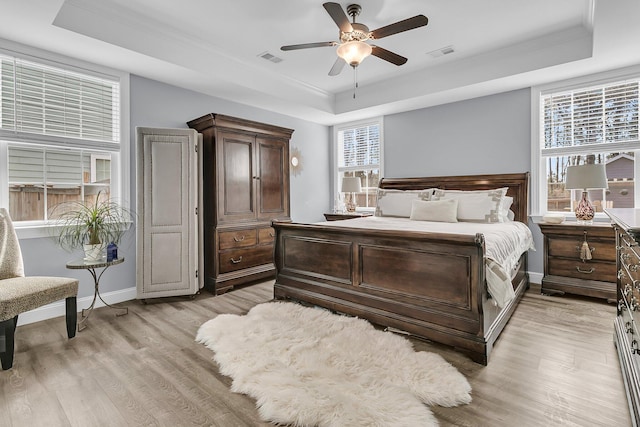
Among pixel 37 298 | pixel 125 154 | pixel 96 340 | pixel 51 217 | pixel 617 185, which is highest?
pixel 125 154

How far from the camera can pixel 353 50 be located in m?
2.74

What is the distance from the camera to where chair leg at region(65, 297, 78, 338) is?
2623mm

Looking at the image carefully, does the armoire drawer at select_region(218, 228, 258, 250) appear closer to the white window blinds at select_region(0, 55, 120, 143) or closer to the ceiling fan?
the white window blinds at select_region(0, 55, 120, 143)

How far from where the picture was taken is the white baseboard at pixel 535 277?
13.4 feet

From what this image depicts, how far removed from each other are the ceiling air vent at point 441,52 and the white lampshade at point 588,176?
1.87 meters

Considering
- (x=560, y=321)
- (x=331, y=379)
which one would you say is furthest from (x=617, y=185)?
(x=331, y=379)

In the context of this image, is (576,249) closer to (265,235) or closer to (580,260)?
(580,260)

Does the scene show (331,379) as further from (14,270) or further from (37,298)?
(14,270)

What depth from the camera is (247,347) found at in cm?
238

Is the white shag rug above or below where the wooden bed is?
below

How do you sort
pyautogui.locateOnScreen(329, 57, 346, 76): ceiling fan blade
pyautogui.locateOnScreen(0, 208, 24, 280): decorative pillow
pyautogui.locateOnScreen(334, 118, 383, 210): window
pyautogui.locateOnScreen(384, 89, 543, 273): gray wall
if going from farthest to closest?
pyautogui.locateOnScreen(334, 118, 383, 210): window
pyautogui.locateOnScreen(384, 89, 543, 273): gray wall
pyautogui.locateOnScreen(329, 57, 346, 76): ceiling fan blade
pyautogui.locateOnScreen(0, 208, 24, 280): decorative pillow

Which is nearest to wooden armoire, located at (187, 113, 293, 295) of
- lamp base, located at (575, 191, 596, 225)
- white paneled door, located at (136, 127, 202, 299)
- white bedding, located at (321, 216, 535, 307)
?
white paneled door, located at (136, 127, 202, 299)

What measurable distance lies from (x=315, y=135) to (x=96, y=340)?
455 cm

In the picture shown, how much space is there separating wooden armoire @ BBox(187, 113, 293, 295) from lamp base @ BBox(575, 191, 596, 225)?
3.60m
